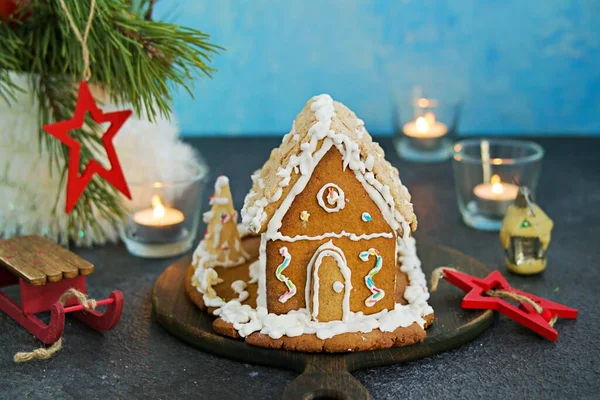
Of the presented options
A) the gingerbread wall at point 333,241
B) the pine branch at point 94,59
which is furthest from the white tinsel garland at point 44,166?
the gingerbread wall at point 333,241

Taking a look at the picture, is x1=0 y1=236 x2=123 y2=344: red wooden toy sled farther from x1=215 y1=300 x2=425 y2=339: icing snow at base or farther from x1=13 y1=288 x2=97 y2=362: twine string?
x1=215 y1=300 x2=425 y2=339: icing snow at base

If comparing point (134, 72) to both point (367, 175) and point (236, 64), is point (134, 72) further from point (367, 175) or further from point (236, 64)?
point (236, 64)

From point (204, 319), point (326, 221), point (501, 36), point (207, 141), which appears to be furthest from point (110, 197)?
point (501, 36)

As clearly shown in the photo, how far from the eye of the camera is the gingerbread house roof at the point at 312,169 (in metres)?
1.11

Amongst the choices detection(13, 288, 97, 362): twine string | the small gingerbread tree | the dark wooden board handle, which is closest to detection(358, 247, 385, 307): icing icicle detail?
the dark wooden board handle

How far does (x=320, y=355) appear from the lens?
3.66ft

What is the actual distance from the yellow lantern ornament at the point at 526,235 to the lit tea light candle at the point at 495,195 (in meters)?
0.24

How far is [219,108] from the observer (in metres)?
2.34

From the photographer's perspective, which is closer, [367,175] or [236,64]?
[367,175]

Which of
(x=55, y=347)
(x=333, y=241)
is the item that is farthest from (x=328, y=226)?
(x=55, y=347)

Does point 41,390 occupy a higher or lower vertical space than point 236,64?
lower

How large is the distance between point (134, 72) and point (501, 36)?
1.18m

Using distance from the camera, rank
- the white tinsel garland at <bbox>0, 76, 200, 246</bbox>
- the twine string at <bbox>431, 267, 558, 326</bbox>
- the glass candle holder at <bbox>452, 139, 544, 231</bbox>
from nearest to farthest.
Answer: the twine string at <bbox>431, 267, 558, 326</bbox>
the white tinsel garland at <bbox>0, 76, 200, 246</bbox>
the glass candle holder at <bbox>452, 139, 544, 231</bbox>

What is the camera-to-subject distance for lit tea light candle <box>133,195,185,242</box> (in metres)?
1.53
